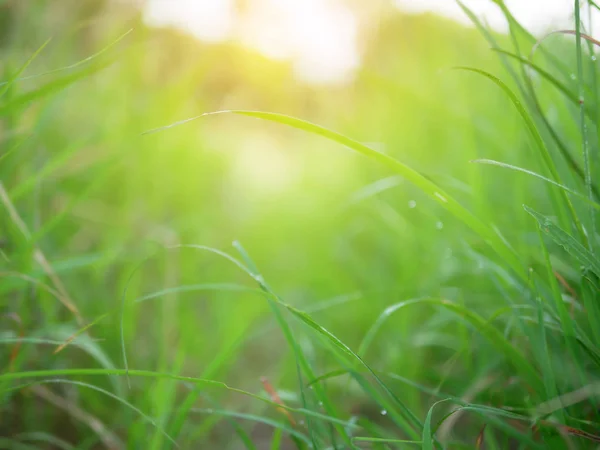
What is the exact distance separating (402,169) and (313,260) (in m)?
0.92

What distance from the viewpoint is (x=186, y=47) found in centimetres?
167

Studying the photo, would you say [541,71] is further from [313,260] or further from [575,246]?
[313,260]

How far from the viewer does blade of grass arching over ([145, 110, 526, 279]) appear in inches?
14.7

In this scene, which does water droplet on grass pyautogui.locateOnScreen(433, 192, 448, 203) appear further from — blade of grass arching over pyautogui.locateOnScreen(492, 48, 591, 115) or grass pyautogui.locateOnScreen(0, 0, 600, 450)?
blade of grass arching over pyautogui.locateOnScreen(492, 48, 591, 115)

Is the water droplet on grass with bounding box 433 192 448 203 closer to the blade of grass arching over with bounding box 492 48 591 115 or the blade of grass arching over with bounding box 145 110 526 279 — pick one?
the blade of grass arching over with bounding box 145 110 526 279

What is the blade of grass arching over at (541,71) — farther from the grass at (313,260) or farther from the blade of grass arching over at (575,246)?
the blade of grass arching over at (575,246)

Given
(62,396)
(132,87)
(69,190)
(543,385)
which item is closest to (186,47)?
(132,87)

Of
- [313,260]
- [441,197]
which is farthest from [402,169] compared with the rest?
[313,260]

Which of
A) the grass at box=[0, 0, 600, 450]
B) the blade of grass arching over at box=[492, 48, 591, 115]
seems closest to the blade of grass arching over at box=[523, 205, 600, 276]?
the grass at box=[0, 0, 600, 450]

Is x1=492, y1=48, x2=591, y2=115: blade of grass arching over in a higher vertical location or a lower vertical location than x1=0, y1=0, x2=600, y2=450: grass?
higher

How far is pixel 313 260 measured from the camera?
50.9 inches

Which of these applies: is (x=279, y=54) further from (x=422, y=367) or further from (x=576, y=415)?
(x=576, y=415)

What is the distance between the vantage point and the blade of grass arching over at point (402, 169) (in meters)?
0.37

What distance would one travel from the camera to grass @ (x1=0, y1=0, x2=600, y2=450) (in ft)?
1.50
